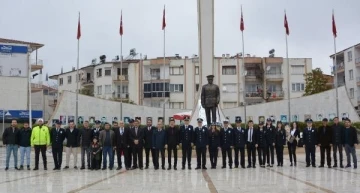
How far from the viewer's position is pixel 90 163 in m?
17.3

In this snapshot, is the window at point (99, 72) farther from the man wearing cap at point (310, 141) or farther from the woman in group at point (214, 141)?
the man wearing cap at point (310, 141)

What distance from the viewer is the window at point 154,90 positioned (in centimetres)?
6391

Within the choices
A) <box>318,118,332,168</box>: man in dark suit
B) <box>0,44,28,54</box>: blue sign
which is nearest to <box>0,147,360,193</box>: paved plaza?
<box>318,118,332,168</box>: man in dark suit

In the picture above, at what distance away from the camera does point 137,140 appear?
1700 centimetres

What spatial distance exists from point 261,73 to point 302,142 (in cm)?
4802

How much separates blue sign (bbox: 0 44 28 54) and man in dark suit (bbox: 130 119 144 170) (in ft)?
139

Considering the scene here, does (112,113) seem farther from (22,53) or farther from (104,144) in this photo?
(104,144)

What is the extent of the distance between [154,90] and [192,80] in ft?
16.8

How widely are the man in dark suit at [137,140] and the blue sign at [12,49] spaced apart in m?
42.5

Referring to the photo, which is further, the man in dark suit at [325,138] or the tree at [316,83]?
the tree at [316,83]

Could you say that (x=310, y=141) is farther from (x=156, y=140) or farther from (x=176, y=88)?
(x=176, y=88)

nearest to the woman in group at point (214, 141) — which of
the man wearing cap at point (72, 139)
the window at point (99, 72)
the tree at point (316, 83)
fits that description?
the man wearing cap at point (72, 139)

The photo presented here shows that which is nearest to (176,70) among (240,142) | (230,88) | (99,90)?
(230,88)

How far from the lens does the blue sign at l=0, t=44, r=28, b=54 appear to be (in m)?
55.2
